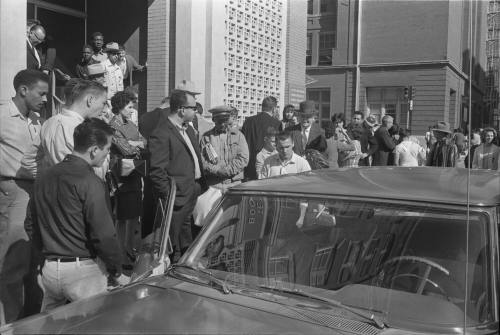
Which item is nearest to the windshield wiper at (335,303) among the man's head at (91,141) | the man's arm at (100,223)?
the man's arm at (100,223)

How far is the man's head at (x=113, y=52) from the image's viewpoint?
818 cm

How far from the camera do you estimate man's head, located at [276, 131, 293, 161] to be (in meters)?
5.38

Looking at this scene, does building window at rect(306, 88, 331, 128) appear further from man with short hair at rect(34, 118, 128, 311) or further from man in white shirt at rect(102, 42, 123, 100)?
man with short hair at rect(34, 118, 128, 311)

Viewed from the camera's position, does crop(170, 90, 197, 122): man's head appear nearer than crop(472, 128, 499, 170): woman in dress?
Yes

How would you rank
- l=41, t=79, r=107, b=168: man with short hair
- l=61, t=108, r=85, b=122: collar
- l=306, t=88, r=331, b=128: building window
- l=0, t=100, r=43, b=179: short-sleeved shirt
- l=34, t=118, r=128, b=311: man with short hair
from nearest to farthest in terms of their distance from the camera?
l=34, t=118, r=128, b=311: man with short hair, l=41, t=79, r=107, b=168: man with short hair, l=61, t=108, r=85, b=122: collar, l=0, t=100, r=43, b=179: short-sleeved shirt, l=306, t=88, r=331, b=128: building window

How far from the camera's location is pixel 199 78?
9273 millimetres

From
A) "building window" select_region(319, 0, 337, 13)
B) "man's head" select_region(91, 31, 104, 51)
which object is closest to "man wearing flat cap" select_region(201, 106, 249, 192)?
"man's head" select_region(91, 31, 104, 51)

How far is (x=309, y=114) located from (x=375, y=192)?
460cm

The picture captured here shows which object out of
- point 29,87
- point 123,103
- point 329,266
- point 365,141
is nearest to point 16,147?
point 29,87

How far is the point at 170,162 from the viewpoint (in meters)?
5.04

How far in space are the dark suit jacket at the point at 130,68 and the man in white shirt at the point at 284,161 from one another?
4.29m

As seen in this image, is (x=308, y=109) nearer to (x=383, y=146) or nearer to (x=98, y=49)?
(x=383, y=146)

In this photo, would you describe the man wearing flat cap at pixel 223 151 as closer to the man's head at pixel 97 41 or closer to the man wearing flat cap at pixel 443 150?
the man's head at pixel 97 41

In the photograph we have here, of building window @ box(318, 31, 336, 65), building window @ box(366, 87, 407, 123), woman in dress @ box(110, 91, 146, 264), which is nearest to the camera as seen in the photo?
woman in dress @ box(110, 91, 146, 264)
